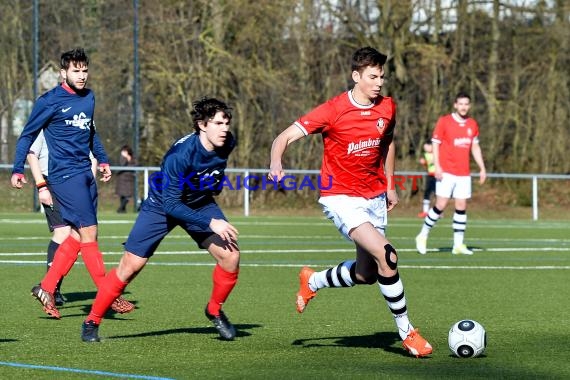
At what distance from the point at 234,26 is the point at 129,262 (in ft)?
81.8

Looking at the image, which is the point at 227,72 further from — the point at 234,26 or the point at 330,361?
the point at 330,361

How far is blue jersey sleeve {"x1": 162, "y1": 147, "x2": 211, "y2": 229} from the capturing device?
7.95 meters

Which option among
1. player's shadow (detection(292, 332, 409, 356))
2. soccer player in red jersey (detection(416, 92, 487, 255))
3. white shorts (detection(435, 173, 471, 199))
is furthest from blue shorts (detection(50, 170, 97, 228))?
white shorts (detection(435, 173, 471, 199))

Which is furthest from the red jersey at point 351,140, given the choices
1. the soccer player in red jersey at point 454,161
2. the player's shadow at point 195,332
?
the soccer player in red jersey at point 454,161

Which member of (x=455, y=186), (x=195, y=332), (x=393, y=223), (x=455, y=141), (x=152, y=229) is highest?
(x=455, y=141)

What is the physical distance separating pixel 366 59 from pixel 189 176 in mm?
1433

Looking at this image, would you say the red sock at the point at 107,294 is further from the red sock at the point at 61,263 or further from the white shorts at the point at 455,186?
the white shorts at the point at 455,186

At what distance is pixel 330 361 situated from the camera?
737cm

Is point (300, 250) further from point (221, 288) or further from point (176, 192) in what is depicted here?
point (176, 192)

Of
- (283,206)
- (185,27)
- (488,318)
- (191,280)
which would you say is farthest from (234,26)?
(488,318)

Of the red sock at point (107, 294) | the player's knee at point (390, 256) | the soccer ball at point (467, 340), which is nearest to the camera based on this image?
the soccer ball at point (467, 340)

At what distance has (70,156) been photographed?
964 cm

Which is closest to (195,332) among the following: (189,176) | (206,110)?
(189,176)

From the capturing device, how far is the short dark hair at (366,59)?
7.95 meters
